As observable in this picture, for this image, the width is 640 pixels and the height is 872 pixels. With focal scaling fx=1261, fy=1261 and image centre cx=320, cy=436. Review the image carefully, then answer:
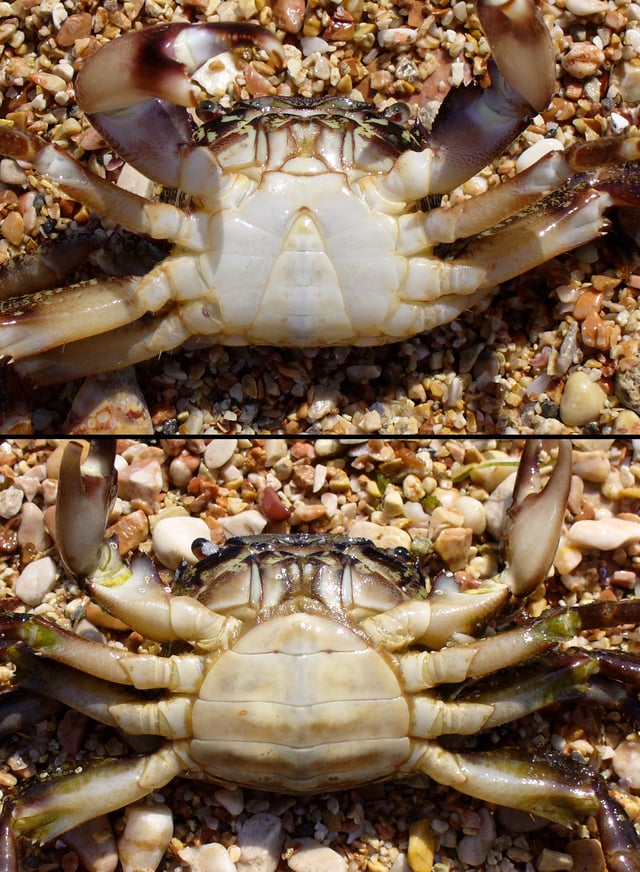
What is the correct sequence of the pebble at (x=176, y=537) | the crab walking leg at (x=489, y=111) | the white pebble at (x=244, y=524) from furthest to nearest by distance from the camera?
the white pebble at (x=244, y=524) < the pebble at (x=176, y=537) < the crab walking leg at (x=489, y=111)

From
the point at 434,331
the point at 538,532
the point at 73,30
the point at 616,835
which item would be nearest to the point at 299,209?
the point at 434,331

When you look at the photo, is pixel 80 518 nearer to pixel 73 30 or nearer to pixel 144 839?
pixel 144 839

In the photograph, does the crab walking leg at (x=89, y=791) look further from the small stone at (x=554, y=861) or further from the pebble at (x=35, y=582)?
the small stone at (x=554, y=861)

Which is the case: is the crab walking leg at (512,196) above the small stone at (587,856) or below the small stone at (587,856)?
above

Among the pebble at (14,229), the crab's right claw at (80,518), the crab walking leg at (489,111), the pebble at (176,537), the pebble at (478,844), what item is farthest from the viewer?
the pebble at (14,229)

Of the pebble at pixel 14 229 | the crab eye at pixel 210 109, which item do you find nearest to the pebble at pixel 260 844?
the pebble at pixel 14 229

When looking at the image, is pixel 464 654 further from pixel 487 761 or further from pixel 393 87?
pixel 393 87

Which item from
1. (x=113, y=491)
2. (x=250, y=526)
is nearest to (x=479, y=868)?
(x=250, y=526)
